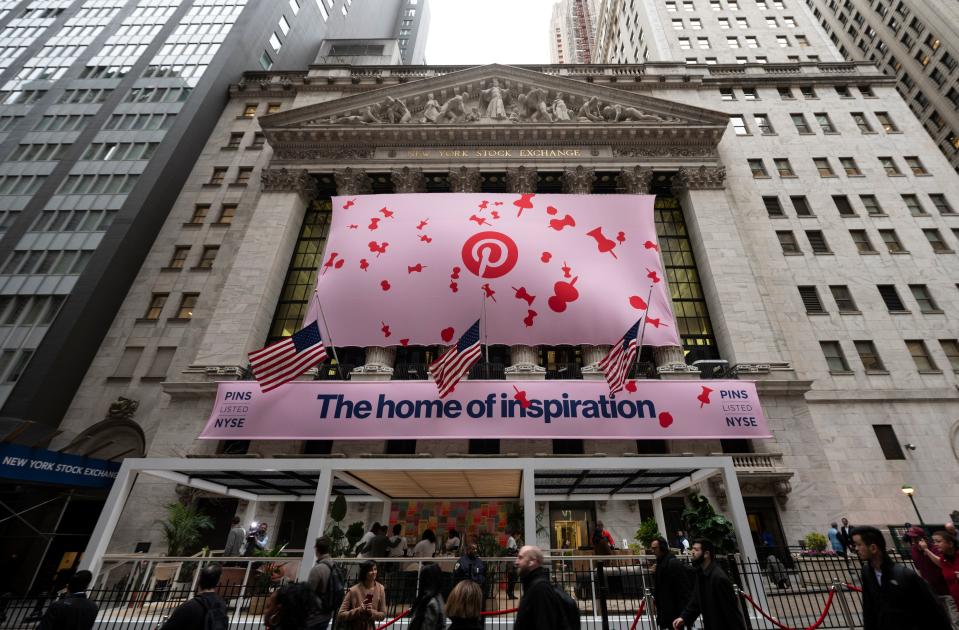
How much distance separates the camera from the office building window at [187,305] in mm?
26670

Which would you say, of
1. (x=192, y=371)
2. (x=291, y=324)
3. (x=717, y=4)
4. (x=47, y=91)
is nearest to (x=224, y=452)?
(x=192, y=371)

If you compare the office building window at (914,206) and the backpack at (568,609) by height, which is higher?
the office building window at (914,206)

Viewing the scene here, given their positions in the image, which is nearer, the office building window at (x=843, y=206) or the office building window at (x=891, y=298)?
the office building window at (x=891, y=298)

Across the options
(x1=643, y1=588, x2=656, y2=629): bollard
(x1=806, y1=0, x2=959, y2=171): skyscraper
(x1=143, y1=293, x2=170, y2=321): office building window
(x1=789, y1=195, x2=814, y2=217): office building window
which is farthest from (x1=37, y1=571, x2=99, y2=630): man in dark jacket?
(x1=806, y1=0, x2=959, y2=171): skyscraper

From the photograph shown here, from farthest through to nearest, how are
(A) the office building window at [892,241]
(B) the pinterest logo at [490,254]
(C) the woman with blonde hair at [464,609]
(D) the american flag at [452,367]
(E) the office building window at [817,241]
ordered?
(E) the office building window at [817,241] → (A) the office building window at [892,241] → (B) the pinterest logo at [490,254] → (D) the american flag at [452,367] → (C) the woman with blonde hair at [464,609]

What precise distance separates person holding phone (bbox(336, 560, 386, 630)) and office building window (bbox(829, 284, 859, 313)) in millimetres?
30036

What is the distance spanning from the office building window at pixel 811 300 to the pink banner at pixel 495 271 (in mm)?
10625

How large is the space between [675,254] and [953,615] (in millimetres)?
23434

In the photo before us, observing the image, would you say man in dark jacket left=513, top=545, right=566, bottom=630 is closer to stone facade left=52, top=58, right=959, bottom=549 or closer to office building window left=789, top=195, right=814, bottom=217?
stone facade left=52, top=58, right=959, bottom=549

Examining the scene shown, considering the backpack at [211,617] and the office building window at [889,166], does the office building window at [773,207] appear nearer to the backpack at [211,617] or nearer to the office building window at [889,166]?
the office building window at [889,166]

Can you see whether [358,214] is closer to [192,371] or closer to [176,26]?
[192,371]

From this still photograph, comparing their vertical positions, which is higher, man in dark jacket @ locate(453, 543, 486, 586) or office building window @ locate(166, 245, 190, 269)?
office building window @ locate(166, 245, 190, 269)

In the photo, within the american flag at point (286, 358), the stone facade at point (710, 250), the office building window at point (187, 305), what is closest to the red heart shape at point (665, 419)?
the stone facade at point (710, 250)

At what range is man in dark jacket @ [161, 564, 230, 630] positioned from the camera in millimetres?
5113
